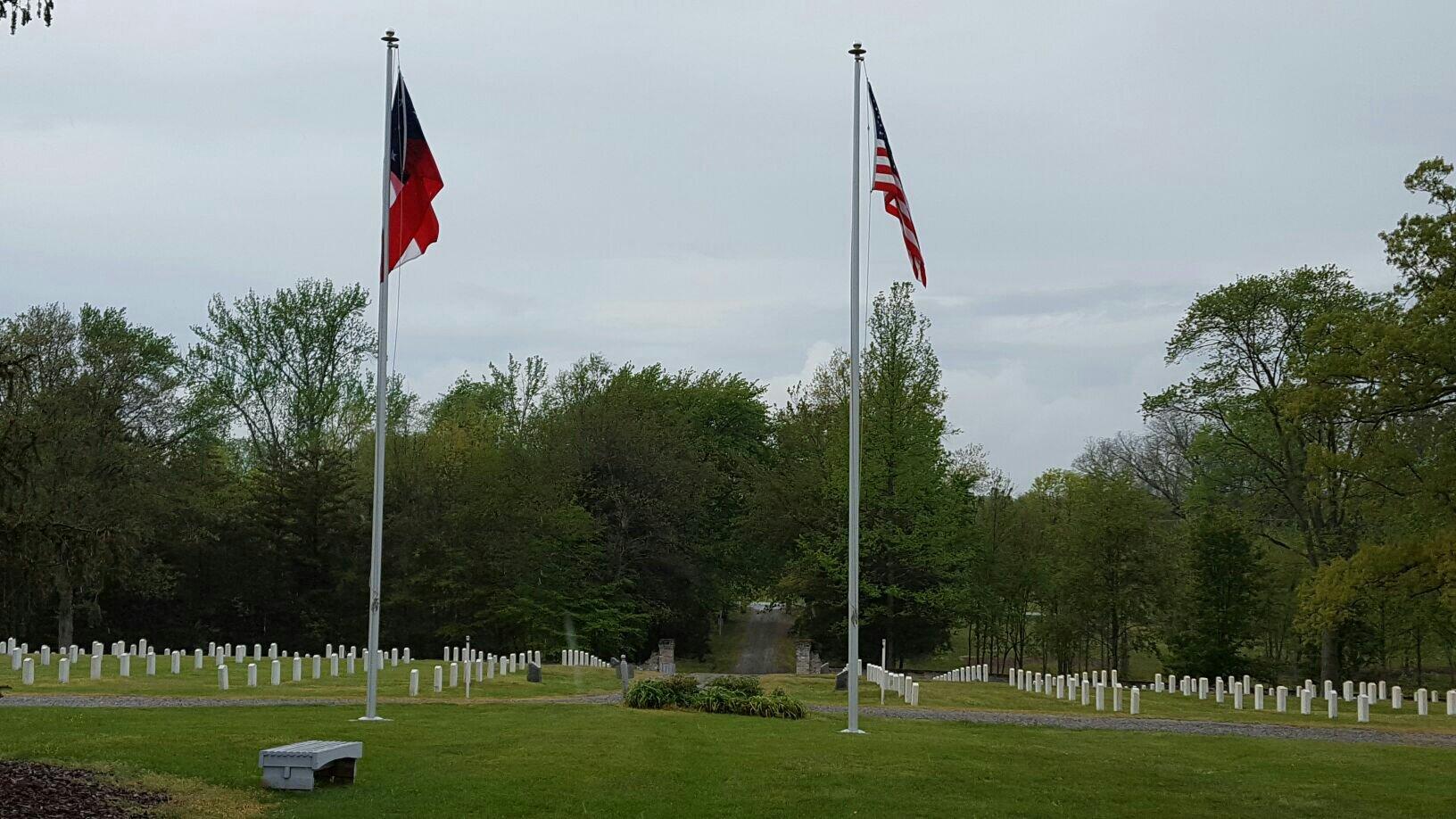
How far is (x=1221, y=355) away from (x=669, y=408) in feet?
98.7

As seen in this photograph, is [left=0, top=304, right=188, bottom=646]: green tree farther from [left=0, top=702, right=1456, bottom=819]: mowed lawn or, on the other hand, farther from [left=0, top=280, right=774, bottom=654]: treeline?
[left=0, top=702, right=1456, bottom=819]: mowed lawn

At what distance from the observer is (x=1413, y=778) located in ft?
56.1

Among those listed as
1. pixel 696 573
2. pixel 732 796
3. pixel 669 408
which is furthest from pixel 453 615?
pixel 732 796

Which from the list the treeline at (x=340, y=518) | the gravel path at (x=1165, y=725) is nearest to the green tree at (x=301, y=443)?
the treeline at (x=340, y=518)

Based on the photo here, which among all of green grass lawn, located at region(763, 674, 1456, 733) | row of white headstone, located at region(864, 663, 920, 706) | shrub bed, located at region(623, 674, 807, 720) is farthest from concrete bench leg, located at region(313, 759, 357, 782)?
green grass lawn, located at region(763, 674, 1456, 733)

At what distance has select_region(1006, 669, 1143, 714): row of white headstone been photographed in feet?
95.9

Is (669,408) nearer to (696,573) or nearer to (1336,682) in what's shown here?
(696,573)

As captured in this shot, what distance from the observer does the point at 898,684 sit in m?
32.7

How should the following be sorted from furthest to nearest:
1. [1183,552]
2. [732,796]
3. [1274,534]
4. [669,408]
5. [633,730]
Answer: [669,408] < [1274,534] < [1183,552] < [633,730] < [732,796]

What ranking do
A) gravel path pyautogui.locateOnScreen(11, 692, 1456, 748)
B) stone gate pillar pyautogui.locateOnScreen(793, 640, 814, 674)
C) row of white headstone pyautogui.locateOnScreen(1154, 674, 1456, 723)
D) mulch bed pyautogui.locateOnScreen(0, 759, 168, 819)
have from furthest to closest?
1. stone gate pillar pyautogui.locateOnScreen(793, 640, 814, 674)
2. row of white headstone pyautogui.locateOnScreen(1154, 674, 1456, 723)
3. gravel path pyautogui.locateOnScreen(11, 692, 1456, 748)
4. mulch bed pyautogui.locateOnScreen(0, 759, 168, 819)

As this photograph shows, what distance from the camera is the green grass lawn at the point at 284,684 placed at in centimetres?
2627

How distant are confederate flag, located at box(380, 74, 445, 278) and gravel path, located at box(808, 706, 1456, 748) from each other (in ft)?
41.3

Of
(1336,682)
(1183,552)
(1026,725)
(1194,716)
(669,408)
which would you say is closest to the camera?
(1026,725)

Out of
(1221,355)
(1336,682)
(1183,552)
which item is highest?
(1221,355)
